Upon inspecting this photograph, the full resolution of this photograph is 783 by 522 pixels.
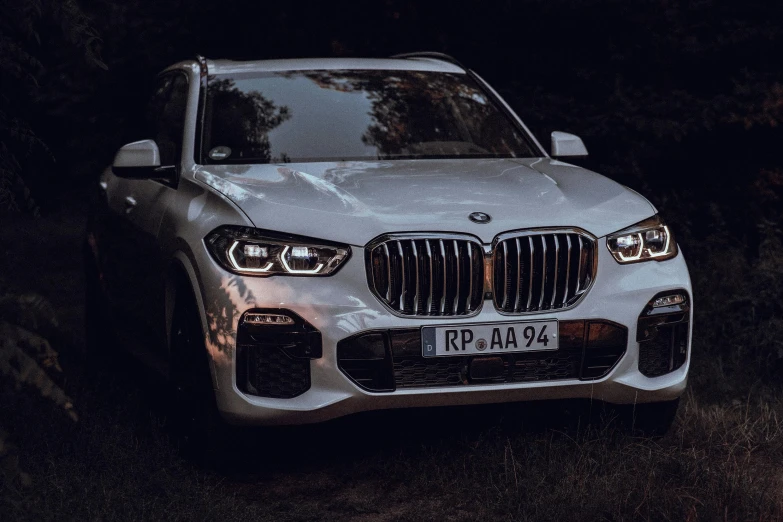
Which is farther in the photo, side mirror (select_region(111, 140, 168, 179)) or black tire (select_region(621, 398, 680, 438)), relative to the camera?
side mirror (select_region(111, 140, 168, 179))

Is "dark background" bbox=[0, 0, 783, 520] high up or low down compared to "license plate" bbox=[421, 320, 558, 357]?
down

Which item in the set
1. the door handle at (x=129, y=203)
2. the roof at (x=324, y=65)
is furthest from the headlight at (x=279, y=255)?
the roof at (x=324, y=65)

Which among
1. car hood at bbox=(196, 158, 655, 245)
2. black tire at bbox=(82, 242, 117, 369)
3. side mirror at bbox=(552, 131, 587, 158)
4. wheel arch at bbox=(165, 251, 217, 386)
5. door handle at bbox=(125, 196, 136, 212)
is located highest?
car hood at bbox=(196, 158, 655, 245)

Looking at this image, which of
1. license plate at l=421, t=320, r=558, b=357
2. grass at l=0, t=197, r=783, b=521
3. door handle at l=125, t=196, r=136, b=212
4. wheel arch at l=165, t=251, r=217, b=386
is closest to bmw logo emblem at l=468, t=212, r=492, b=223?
license plate at l=421, t=320, r=558, b=357

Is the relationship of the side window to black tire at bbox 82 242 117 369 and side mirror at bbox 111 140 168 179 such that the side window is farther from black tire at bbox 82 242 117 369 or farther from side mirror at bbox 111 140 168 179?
black tire at bbox 82 242 117 369

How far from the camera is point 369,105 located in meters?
6.35

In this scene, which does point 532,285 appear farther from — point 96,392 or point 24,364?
point 96,392

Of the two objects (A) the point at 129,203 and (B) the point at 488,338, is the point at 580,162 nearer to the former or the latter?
(A) the point at 129,203

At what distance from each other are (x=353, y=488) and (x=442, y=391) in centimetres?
63

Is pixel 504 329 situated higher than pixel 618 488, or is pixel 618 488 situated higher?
pixel 504 329

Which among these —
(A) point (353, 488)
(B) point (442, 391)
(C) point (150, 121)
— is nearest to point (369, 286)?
(B) point (442, 391)

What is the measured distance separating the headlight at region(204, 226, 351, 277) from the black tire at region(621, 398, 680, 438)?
148cm

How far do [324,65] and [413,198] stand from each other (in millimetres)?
1799

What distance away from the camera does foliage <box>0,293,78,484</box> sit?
3365 mm
